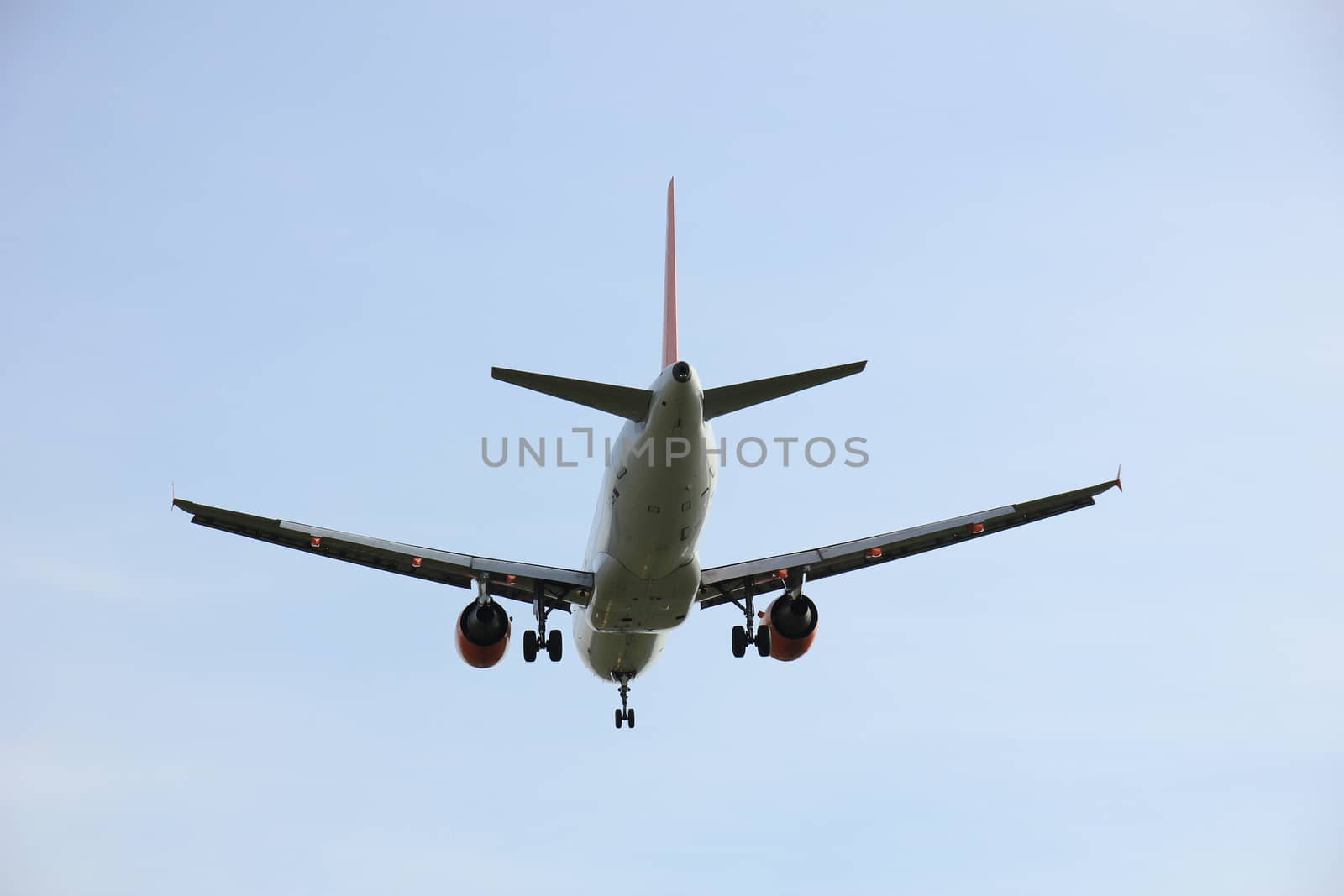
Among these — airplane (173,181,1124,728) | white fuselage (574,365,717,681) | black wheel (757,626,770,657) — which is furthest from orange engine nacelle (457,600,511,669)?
black wheel (757,626,770,657)

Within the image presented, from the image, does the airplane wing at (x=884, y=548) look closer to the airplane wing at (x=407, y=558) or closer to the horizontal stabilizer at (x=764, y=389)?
the airplane wing at (x=407, y=558)

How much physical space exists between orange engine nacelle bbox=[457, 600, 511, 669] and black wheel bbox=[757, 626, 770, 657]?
19.8 feet

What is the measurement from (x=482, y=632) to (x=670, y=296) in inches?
364

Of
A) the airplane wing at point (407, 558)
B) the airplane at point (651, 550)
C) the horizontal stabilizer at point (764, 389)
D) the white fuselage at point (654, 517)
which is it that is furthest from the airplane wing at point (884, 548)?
the horizontal stabilizer at point (764, 389)

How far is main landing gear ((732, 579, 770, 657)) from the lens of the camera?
3272 centimetres

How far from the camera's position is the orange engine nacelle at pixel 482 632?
3088 centimetres

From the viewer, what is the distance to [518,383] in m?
24.4

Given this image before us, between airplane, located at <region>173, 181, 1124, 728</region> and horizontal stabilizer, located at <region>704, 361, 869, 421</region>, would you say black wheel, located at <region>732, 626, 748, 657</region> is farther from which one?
horizontal stabilizer, located at <region>704, 361, 869, 421</region>

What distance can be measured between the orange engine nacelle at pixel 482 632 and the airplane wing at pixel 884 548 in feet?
15.5

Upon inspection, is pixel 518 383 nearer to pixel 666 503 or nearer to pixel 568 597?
pixel 666 503

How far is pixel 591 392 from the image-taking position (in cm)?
2534

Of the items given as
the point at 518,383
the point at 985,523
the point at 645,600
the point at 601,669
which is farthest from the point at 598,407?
the point at 601,669

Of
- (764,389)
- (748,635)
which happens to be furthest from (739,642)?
(764,389)

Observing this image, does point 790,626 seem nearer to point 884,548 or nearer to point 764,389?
point 884,548
